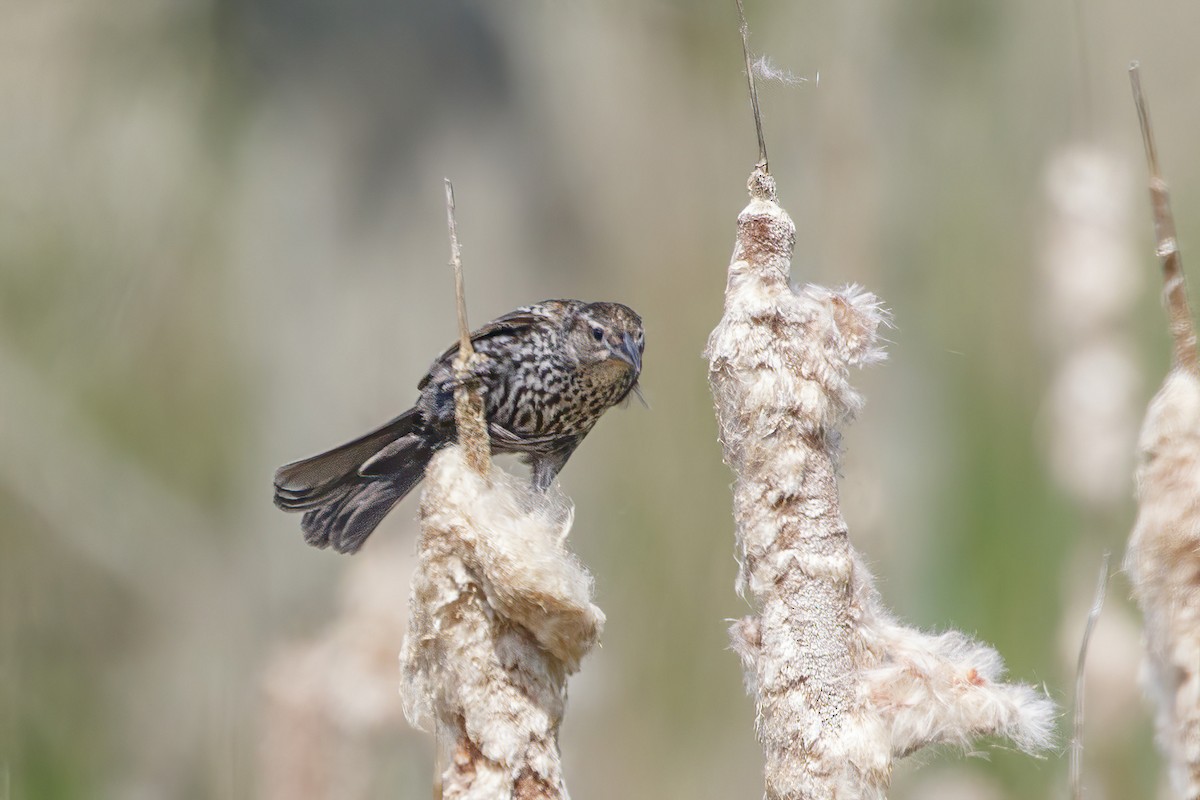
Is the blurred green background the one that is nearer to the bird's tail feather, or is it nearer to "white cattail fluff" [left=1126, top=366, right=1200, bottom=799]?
the bird's tail feather

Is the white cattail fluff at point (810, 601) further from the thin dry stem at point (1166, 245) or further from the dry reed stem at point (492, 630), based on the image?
the thin dry stem at point (1166, 245)

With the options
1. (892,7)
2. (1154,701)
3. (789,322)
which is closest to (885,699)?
(1154,701)

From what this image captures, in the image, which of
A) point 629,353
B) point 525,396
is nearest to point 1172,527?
point 629,353

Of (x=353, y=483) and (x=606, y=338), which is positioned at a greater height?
(x=606, y=338)

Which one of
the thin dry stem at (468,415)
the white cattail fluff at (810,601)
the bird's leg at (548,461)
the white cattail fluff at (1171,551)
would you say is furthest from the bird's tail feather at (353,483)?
the white cattail fluff at (1171,551)

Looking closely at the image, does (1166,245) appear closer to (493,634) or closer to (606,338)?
(493,634)

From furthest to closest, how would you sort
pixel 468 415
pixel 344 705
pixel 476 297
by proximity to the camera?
pixel 476 297
pixel 344 705
pixel 468 415

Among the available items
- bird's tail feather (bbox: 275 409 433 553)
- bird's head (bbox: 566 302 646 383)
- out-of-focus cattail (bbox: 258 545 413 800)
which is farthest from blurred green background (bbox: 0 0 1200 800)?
bird's head (bbox: 566 302 646 383)
